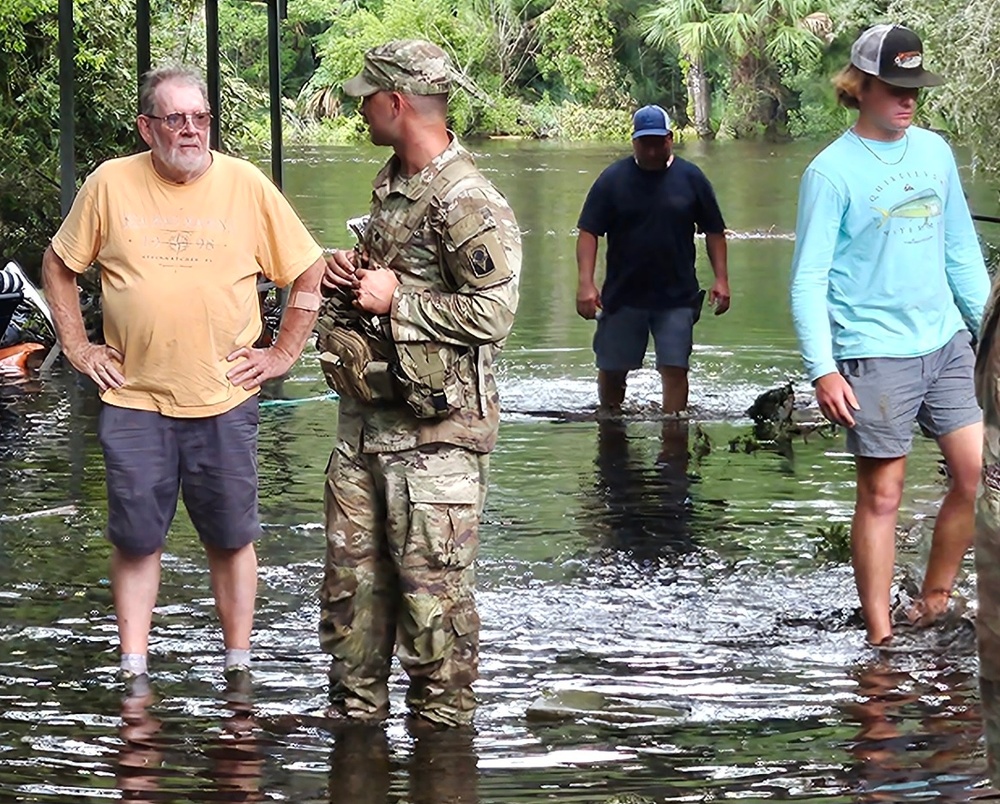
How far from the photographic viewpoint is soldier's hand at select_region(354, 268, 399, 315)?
541 cm

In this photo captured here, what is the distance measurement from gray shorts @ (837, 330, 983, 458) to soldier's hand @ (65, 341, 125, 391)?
229cm

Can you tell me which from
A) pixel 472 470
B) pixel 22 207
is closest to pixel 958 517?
pixel 472 470

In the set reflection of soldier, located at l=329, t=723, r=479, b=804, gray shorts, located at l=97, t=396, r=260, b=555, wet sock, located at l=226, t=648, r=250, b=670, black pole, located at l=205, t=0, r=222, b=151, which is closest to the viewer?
reflection of soldier, located at l=329, t=723, r=479, b=804

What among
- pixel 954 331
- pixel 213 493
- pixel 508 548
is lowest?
pixel 508 548

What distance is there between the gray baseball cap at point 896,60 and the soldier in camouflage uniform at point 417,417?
1.48 m

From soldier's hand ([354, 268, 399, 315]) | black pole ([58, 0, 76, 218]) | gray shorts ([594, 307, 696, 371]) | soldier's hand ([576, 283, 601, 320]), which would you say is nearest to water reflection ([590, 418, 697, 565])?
gray shorts ([594, 307, 696, 371])

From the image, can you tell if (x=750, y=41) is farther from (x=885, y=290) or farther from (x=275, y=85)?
(x=885, y=290)

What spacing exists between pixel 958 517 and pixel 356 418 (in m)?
2.21

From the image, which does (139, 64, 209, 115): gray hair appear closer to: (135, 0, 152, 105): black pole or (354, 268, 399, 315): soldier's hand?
(354, 268, 399, 315): soldier's hand

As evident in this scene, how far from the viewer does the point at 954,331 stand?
6555 mm

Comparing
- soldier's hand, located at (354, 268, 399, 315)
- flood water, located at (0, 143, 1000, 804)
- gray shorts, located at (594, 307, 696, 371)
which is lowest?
flood water, located at (0, 143, 1000, 804)

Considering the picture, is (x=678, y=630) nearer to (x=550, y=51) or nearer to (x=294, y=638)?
(x=294, y=638)

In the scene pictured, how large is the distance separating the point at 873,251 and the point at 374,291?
1817mm

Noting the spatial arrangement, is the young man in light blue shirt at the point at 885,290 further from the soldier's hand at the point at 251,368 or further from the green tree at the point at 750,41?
the green tree at the point at 750,41
